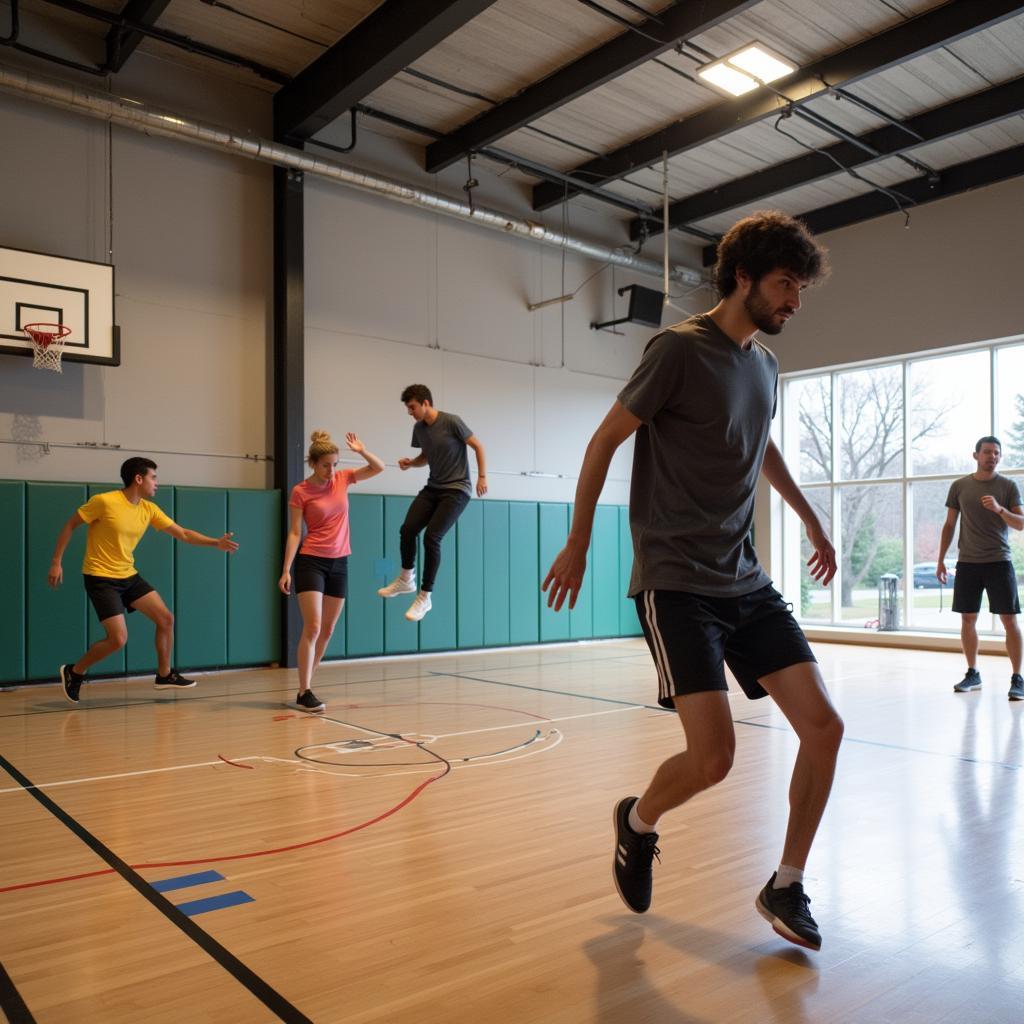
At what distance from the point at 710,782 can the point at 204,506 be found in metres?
6.65

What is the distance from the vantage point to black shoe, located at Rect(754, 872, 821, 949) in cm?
219

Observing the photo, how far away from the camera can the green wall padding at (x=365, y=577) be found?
8.88 metres

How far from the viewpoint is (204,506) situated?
8.03 m

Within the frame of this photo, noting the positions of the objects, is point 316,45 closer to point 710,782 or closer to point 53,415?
point 53,415

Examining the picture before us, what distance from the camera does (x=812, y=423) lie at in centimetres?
1170

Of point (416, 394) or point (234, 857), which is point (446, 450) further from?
point (234, 857)

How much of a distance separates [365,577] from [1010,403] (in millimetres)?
7000

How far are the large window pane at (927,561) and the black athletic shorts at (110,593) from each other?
845cm

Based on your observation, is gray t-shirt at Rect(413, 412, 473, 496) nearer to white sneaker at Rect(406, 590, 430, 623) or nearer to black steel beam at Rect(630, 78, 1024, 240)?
white sneaker at Rect(406, 590, 430, 623)

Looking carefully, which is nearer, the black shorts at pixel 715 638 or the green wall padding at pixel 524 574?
the black shorts at pixel 715 638

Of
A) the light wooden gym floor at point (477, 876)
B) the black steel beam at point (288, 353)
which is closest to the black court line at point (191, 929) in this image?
the light wooden gym floor at point (477, 876)

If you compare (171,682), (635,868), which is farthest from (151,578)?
(635,868)

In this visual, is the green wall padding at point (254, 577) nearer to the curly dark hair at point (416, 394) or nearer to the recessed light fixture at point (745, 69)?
the curly dark hair at point (416, 394)

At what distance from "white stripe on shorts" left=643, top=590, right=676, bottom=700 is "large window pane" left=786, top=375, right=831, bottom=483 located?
32.6ft
